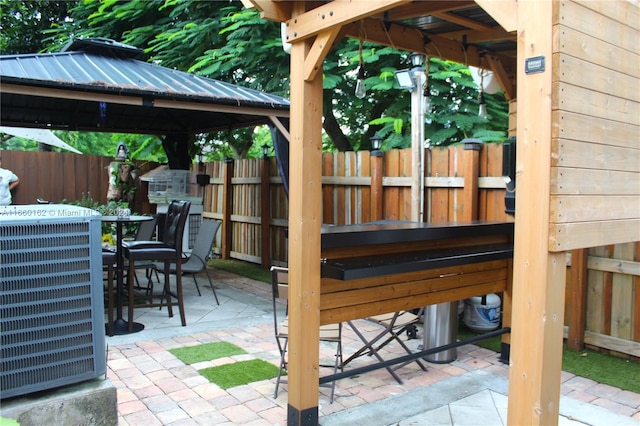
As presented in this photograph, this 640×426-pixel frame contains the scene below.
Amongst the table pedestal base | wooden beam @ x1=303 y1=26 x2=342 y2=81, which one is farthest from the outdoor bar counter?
the table pedestal base

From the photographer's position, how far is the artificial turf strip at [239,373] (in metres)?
3.90

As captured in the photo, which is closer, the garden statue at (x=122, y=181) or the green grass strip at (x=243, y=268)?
the green grass strip at (x=243, y=268)

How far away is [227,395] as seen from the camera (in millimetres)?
3656

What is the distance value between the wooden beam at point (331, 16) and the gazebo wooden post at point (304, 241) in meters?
0.08

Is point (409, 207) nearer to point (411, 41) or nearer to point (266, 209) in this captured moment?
point (411, 41)

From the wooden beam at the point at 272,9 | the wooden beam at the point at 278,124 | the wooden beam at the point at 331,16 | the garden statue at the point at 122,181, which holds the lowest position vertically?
the garden statue at the point at 122,181

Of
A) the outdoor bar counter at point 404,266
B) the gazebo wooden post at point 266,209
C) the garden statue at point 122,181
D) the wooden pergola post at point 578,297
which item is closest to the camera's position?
the outdoor bar counter at point 404,266

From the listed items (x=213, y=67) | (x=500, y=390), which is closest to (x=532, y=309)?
(x=500, y=390)

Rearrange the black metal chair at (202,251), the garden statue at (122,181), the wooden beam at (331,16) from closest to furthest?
the wooden beam at (331,16), the black metal chair at (202,251), the garden statue at (122,181)

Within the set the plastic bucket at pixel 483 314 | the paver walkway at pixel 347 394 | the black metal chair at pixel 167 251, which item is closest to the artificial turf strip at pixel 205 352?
the paver walkway at pixel 347 394

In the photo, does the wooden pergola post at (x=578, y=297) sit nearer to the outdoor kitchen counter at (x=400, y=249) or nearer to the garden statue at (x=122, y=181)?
the outdoor kitchen counter at (x=400, y=249)

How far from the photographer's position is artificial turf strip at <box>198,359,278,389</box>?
390 centimetres

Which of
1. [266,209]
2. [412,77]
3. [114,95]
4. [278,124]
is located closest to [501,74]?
[412,77]

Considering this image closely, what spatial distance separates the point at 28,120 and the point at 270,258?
4.33 meters
